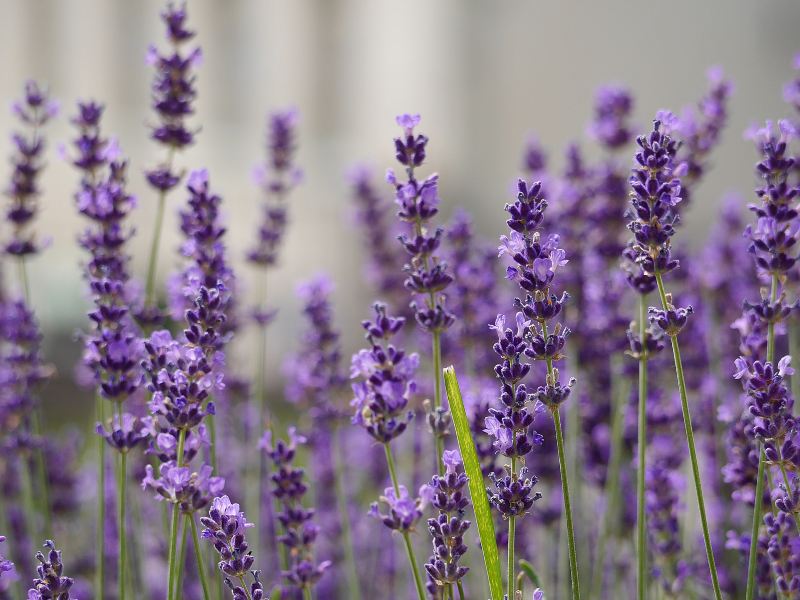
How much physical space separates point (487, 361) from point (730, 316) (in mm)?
762

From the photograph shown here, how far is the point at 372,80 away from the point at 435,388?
47.3 ft

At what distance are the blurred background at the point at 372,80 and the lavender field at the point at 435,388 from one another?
35.1 feet

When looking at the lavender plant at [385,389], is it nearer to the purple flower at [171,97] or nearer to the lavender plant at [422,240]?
the lavender plant at [422,240]

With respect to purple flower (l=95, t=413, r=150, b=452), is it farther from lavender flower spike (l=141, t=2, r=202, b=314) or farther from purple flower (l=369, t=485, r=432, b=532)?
lavender flower spike (l=141, t=2, r=202, b=314)

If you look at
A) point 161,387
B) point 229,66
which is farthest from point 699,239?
point 161,387

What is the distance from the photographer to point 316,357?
93.4 inches

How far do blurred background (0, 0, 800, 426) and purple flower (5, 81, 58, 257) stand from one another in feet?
36.8

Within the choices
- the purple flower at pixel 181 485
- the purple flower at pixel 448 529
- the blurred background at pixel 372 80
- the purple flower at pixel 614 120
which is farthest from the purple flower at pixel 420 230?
the blurred background at pixel 372 80

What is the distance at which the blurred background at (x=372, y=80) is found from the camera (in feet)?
47.8

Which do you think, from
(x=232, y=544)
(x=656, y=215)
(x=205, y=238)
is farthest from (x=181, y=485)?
(x=656, y=215)

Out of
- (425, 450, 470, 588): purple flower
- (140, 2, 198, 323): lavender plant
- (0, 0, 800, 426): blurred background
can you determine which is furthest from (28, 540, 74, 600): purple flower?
(0, 0, 800, 426): blurred background

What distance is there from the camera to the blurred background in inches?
573

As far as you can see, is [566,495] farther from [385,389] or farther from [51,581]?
[51,581]

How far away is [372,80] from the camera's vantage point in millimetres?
15789
